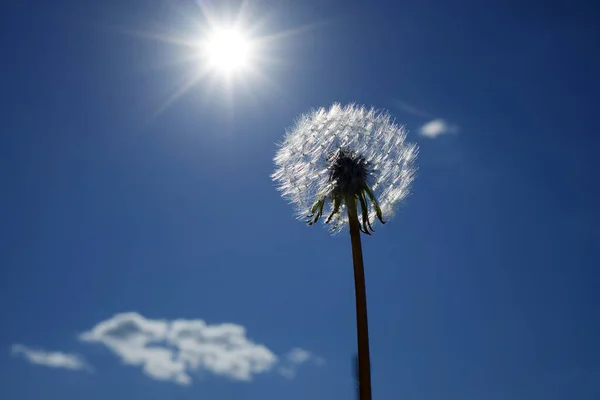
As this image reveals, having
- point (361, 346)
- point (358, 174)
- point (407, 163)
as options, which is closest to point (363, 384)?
point (361, 346)

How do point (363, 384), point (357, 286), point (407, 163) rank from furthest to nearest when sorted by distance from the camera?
point (407, 163), point (357, 286), point (363, 384)

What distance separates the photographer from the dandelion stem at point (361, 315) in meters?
16.5

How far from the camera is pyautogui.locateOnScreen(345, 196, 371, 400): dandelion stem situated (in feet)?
54.1

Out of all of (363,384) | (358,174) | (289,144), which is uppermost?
(289,144)

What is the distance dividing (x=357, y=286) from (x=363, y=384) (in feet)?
10.0

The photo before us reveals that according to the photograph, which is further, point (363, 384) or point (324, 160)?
point (324, 160)

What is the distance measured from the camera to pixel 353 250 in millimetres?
18688

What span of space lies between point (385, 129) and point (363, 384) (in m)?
10.6

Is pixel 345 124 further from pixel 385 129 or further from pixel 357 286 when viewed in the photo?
pixel 357 286

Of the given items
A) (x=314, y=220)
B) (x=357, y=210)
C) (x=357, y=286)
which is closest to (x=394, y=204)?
(x=357, y=210)

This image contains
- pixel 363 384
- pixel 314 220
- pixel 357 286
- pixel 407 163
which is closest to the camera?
pixel 363 384

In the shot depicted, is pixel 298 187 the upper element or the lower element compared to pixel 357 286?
upper

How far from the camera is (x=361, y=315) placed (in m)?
17.5

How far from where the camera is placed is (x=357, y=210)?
69.1 feet
